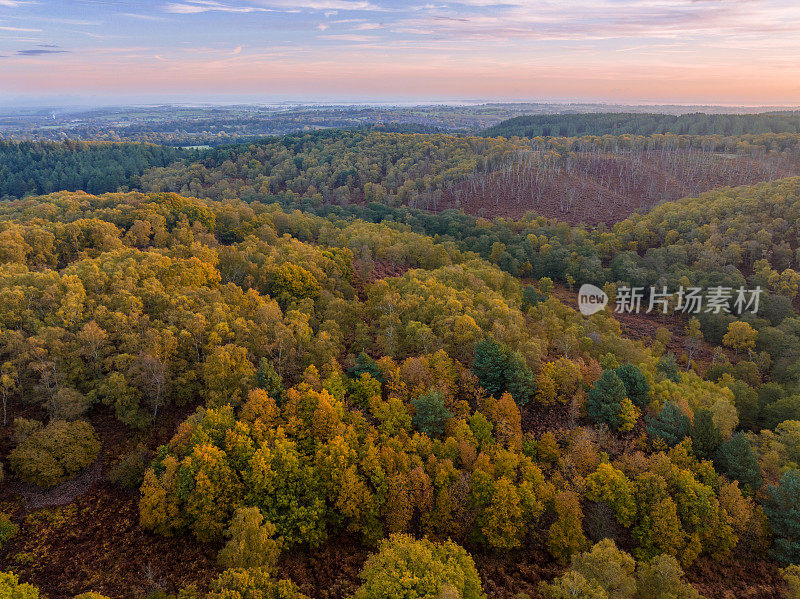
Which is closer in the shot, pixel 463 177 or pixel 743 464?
pixel 743 464

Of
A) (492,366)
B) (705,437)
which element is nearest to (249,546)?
(492,366)

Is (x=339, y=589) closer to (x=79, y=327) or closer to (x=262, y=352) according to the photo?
(x=262, y=352)

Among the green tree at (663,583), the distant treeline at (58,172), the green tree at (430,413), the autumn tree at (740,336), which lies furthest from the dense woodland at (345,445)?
the distant treeline at (58,172)

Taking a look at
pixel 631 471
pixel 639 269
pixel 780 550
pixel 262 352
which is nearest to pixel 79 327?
pixel 262 352

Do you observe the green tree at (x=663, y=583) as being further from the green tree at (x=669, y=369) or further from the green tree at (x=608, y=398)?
the green tree at (x=669, y=369)

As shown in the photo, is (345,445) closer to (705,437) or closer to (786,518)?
(705,437)
